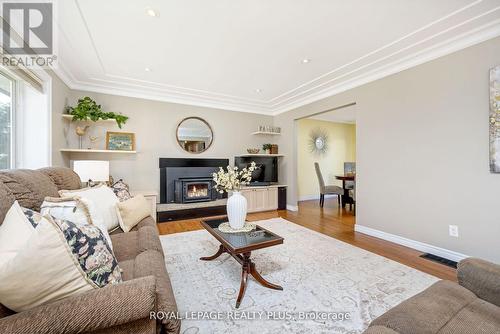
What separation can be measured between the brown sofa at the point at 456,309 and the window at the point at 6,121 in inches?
143

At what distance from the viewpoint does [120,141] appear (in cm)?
403

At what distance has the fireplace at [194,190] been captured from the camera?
14.4ft

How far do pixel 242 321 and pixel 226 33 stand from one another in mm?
2682

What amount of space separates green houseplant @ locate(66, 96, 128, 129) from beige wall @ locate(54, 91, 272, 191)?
12.6 inches

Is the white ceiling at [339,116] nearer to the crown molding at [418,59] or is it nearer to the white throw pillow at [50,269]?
the crown molding at [418,59]

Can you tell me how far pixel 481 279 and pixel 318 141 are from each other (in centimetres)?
572

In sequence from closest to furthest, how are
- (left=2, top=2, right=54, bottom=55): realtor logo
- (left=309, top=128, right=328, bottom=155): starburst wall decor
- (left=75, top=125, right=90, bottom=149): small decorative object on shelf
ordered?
(left=2, top=2, right=54, bottom=55): realtor logo → (left=75, top=125, right=90, bottom=149): small decorative object on shelf → (left=309, top=128, right=328, bottom=155): starburst wall decor

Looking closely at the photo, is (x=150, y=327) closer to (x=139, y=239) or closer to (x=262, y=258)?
(x=139, y=239)

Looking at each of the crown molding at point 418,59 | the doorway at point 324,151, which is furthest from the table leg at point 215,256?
the doorway at point 324,151

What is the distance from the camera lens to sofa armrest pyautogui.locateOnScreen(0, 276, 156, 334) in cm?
72

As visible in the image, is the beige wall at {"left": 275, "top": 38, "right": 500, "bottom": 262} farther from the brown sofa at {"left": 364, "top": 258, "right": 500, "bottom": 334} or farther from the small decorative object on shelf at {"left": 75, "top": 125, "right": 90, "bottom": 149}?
the small decorative object on shelf at {"left": 75, "top": 125, "right": 90, "bottom": 149}

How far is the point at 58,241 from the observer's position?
33.0 inches

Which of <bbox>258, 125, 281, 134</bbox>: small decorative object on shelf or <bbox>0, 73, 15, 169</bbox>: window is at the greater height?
<bbox>258, 125, 281, 134</bbox>: small decorative object on shelf

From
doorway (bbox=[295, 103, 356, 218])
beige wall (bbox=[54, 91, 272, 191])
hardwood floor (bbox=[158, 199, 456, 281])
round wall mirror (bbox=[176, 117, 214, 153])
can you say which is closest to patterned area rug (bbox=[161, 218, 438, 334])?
hardwood floor (bbox=[158, 199, 456, 281])
